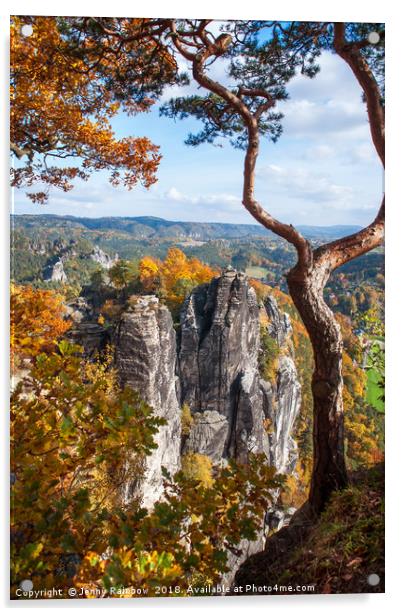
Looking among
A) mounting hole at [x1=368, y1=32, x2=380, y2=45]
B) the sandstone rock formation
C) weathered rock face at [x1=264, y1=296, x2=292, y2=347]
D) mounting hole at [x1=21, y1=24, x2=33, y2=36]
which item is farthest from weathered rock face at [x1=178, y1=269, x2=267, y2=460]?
mounting hole at [x1=21, y1=24, x2=33, y2=36]

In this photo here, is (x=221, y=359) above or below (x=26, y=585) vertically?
above

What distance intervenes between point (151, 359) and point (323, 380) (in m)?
A: 1.13

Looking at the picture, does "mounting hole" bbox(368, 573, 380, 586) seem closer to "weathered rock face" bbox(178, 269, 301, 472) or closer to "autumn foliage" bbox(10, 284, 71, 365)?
"weathered rock face" bbox(178, 269, 301, 472)

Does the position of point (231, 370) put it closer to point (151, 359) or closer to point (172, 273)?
point (151, 359)

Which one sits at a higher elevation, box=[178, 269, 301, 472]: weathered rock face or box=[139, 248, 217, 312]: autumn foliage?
box=[139, 248, 217, 312]: autumn foliage

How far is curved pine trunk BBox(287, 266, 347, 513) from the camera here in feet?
7.79

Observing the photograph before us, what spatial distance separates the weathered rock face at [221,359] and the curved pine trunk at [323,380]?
0.66m

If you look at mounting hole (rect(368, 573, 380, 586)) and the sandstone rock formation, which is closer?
mounting hole (rect(368, 573, 380, 586))

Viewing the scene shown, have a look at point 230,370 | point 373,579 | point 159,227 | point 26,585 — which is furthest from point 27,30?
point 373,579

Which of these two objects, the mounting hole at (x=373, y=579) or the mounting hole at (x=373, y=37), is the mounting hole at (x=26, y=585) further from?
the mounting hole at (x=373, y=37)

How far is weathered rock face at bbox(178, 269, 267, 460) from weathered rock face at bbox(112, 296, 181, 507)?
144 millimetres

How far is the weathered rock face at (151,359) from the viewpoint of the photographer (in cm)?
283

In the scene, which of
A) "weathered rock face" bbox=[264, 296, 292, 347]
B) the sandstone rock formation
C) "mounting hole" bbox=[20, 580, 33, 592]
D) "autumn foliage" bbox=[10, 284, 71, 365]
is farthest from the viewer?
"weathered rock face" bbox=[264, 296, 292, 347]

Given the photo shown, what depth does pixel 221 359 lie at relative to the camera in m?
3.37
